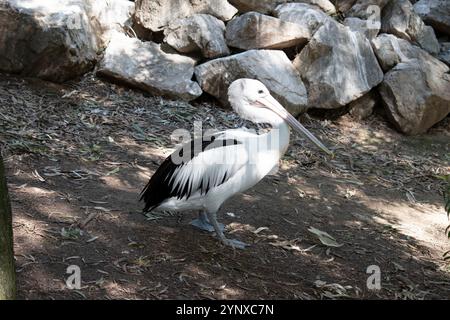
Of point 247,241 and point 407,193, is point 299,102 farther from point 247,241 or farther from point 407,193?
point 247,241

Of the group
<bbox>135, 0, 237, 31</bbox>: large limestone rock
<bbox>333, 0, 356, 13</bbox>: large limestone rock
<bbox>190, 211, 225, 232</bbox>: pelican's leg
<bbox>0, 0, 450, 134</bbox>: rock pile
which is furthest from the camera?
<bbox>333, 0, 356, 13</bbox>: large limestone rock

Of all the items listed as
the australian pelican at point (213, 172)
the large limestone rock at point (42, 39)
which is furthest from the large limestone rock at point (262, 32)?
the australian pelican at point (213, 172)

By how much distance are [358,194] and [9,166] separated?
322 cm

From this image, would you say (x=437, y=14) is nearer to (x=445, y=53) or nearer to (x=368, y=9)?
(x=445, y=53)

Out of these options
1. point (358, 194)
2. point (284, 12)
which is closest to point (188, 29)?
point (284, 12)

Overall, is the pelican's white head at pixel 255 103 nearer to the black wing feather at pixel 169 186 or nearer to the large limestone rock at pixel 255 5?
the black wing feather at pixel 169 186

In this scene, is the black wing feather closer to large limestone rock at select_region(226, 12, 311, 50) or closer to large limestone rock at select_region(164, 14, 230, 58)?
large limestone rock at select_region(164, 14, 230, 58)

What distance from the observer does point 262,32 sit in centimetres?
714

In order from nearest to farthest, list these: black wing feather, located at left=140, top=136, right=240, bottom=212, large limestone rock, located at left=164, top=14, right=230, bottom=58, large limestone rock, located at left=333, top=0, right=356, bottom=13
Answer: black wing feather, located at left=140, top=136, right=240, bottom=212 < large limestone rock, located at left=164, top=14, right=230, bottom=58 < large limestone rock, located at left=333, top=0, right=356, bottom=13

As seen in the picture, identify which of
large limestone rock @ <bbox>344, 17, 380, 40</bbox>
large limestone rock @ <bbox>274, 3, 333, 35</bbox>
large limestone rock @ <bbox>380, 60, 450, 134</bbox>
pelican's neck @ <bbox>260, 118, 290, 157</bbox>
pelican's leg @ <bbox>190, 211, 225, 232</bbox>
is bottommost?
pelican's leg @ <bbox>190, 211, 225, 232</bbox>

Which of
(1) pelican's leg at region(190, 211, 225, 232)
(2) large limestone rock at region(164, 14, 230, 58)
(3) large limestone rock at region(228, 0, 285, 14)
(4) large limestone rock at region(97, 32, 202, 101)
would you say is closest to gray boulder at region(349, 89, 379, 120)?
(3) large limestone rock at region(228, 0, 285, 14)

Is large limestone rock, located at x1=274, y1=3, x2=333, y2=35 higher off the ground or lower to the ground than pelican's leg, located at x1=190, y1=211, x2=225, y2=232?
higher

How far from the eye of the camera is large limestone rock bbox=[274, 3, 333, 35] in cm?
732

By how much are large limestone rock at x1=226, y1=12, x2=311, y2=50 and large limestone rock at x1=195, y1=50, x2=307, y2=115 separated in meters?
0.25
